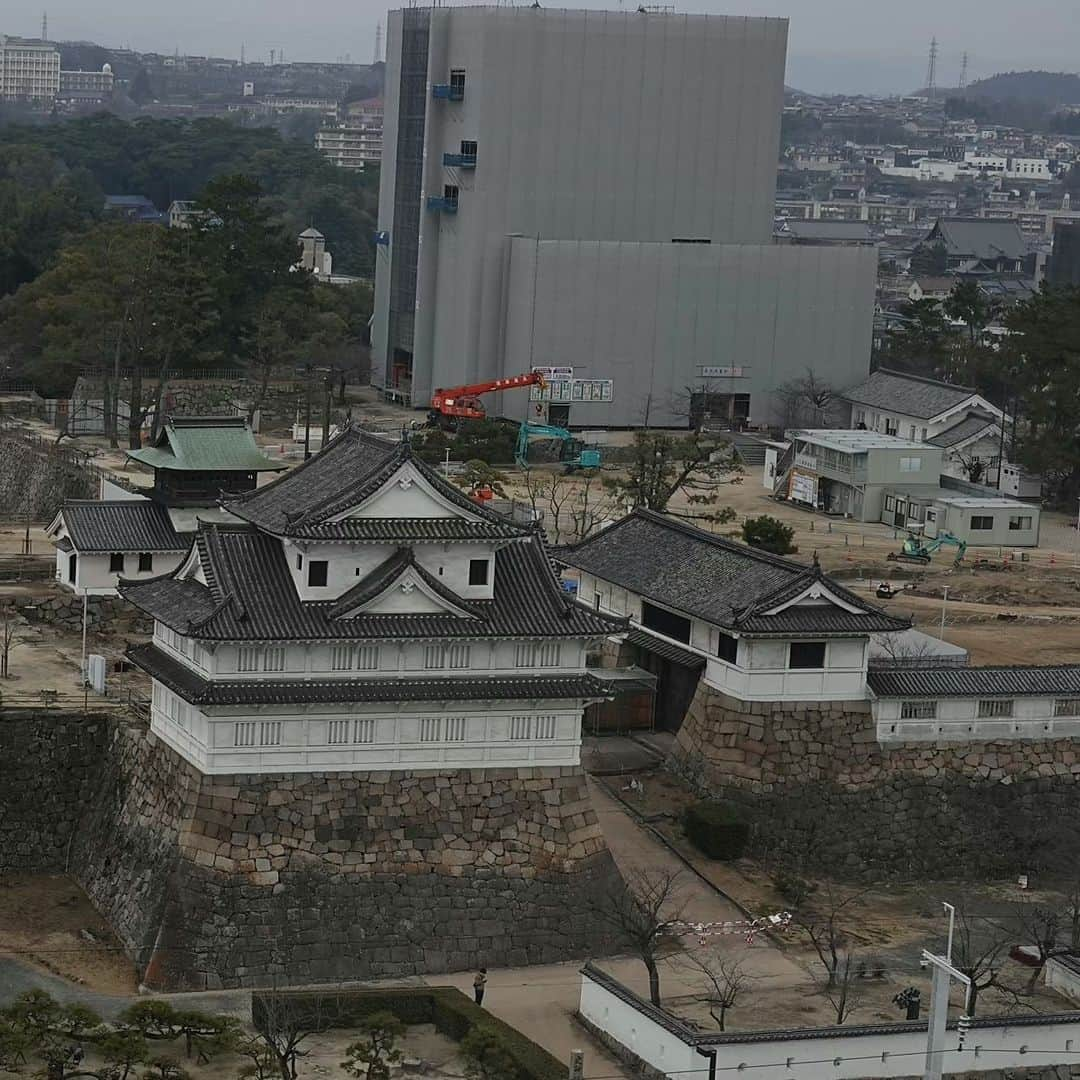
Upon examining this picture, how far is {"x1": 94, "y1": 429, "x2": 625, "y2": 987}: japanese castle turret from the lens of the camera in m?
37.4

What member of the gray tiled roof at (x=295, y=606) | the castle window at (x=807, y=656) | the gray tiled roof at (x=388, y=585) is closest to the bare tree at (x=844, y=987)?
the gray tiled roof at (x=295, y=606)

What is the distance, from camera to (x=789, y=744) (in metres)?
44.3

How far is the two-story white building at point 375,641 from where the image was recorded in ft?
124

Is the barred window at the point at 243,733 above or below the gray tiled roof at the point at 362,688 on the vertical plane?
below

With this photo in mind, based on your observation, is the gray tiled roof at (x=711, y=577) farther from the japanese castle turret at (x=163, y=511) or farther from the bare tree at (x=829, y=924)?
the japanese castle turret at (x=163, y=511)

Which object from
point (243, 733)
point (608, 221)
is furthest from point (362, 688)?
point (608, 221)

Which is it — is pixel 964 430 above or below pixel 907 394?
below

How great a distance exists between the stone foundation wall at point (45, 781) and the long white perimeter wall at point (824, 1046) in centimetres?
1120

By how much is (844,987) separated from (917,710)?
32.8 ft

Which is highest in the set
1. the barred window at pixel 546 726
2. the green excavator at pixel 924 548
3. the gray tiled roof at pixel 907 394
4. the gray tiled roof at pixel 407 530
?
the gray tiled roof at pixel 407 530

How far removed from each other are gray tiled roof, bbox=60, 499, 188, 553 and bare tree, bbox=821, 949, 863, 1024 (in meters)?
20.2

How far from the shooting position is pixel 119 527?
53.9 metres

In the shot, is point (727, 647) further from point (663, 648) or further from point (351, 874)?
point (351, 874)

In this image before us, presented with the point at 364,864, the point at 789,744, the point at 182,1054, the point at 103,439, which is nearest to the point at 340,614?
the point at 364,864
